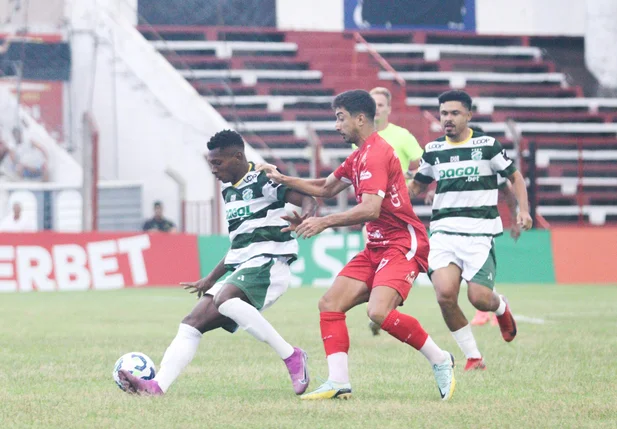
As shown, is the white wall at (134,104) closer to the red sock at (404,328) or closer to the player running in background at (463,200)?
the player running in background at (463,200)

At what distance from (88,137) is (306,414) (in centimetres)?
1470

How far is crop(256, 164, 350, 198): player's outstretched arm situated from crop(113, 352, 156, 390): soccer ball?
53.6 inches

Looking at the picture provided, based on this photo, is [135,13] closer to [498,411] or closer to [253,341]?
[253,341]

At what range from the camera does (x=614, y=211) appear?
27.2 meters

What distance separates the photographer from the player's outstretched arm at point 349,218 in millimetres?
6664

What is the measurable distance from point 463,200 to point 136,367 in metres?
3.17

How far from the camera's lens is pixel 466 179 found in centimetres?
921

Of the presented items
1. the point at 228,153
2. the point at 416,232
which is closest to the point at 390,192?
the point at 416,232

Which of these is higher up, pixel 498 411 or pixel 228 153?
pixel 228 153

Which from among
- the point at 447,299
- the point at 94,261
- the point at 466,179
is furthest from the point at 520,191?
the point at 94,261

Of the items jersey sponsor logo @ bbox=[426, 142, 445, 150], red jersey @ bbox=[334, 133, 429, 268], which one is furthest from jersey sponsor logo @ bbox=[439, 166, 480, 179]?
red jersey @ bbox=[334, 133, 429, 268]

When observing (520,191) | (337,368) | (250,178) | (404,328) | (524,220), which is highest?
(250,178)

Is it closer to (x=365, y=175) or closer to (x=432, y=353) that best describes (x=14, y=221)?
(x=365, y=175)

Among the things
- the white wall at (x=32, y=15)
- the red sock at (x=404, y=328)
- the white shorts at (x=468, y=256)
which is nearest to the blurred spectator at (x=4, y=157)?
the white wall at (x=32, y=15)
